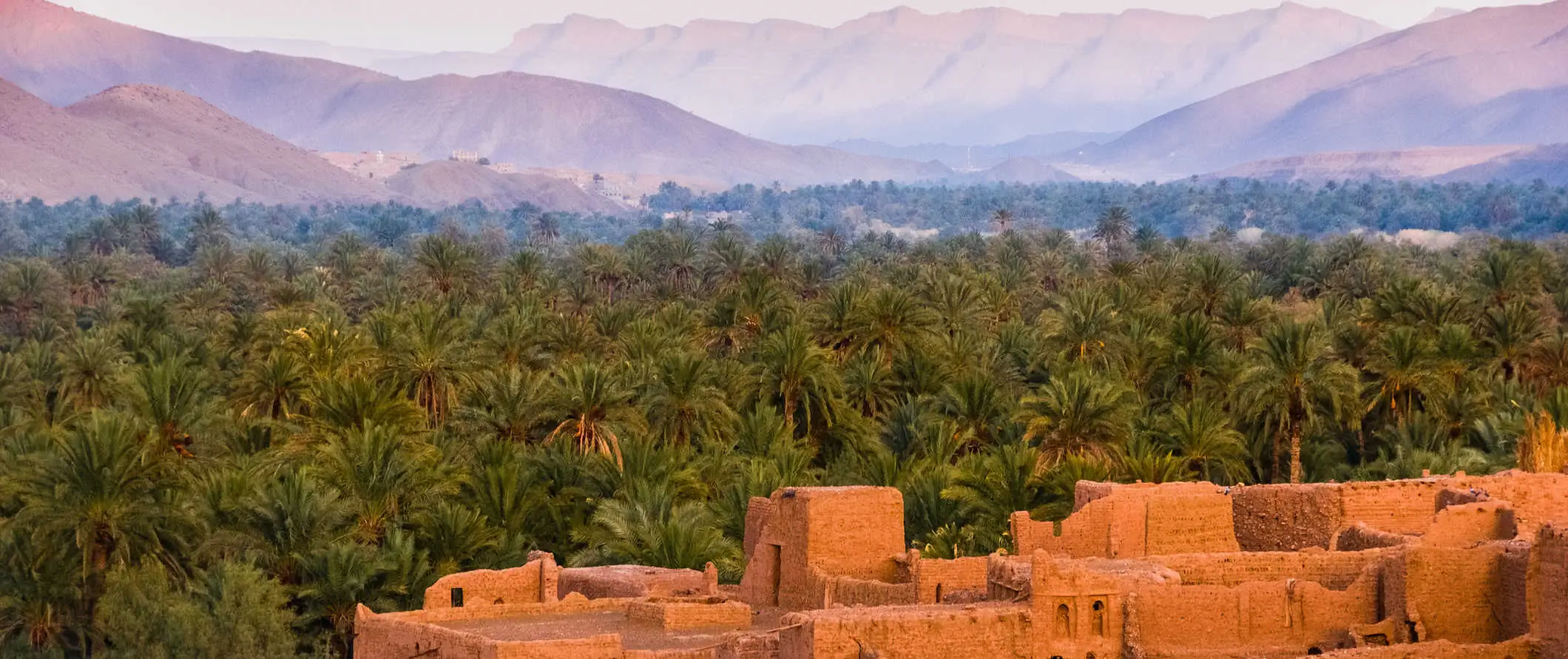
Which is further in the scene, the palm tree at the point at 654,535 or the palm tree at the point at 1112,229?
the palm tree at the point at 1112,229

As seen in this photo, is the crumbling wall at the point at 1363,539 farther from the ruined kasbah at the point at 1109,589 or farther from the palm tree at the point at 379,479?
the palm tree at the point at 379,479

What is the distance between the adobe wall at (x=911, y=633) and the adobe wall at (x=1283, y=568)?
2.31 m

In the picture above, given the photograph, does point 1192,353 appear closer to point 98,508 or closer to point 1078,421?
point 1078,421

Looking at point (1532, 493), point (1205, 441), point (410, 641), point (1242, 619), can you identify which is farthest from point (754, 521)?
point (1205, 441)

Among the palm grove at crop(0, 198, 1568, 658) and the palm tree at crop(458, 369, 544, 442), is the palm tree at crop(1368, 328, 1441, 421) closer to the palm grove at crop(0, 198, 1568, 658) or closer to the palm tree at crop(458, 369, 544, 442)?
the palm grove at crop(0, 198, 1568, 658)

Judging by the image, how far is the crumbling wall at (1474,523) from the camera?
80.1 ft

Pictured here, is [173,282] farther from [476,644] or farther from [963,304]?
[476,644]

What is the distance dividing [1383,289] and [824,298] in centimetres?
1403

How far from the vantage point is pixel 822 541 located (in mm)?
26672

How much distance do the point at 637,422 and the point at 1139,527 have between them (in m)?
20.5

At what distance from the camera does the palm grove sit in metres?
36.7

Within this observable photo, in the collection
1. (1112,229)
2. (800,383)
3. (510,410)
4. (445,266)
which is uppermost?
(1112,229)

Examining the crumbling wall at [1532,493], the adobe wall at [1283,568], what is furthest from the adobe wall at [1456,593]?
the crumbling wall at [1532,493]

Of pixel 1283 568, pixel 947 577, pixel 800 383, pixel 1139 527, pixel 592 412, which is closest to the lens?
pixel 1283 568
